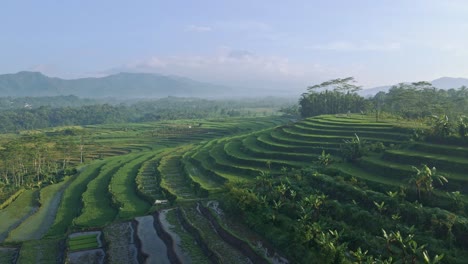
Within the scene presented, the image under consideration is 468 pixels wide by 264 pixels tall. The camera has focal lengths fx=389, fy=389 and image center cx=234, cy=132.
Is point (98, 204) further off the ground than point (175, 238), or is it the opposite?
point (175, 238)

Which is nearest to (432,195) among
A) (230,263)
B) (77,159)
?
(230,263)

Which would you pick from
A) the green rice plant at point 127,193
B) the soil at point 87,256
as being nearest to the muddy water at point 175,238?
the green rice plant at point 127,193

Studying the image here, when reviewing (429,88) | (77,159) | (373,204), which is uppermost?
(429,88)

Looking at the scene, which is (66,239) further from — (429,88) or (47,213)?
(429,88)

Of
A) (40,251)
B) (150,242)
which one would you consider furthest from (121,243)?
(40,251)

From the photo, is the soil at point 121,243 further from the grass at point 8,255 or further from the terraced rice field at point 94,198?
the grass at point 8,255

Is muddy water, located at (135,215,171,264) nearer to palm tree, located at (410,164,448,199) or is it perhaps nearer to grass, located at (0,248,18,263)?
grass, located at (0,248,18,263)

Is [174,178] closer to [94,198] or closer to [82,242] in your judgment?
[94,198]
